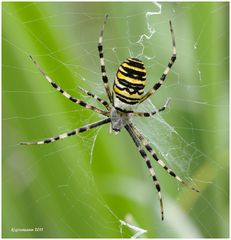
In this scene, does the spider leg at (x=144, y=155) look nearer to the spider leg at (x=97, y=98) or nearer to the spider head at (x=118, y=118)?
the spider head at (x=118, y=118)

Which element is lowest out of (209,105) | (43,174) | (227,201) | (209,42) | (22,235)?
(22,235)

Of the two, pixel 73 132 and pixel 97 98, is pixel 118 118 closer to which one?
pixel 97 98

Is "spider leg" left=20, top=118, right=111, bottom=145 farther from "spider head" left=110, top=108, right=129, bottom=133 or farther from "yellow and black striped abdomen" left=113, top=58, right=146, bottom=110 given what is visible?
"yellow and black striped abdomen" left=113, top=58, right=146, bottom=110

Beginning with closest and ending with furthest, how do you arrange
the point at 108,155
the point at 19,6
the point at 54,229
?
1. the point at 19,6
2. the point at 108,155
3. the point at 54,229

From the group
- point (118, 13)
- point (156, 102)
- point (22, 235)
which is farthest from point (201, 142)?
point (22, 235)

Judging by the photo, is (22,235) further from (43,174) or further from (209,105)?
(209,105)

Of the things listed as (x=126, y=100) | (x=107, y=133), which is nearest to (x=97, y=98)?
(x=126, y=100)

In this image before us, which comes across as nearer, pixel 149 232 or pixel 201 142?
pixel 149 232
